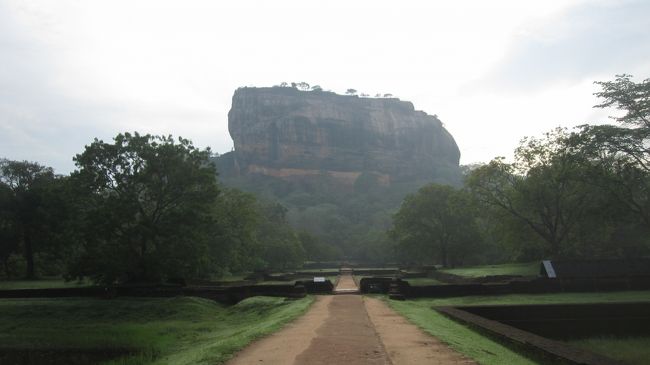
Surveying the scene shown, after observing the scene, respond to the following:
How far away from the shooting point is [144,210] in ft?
87.8

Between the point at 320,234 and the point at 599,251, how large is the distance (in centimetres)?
6649

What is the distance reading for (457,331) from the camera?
38.8ft

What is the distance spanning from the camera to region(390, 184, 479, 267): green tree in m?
45.8

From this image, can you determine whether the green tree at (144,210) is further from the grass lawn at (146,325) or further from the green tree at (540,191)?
the green tree at (540,191)

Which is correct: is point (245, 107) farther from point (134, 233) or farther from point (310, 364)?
point (310, 364)

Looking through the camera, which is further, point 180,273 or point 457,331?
point 180,273

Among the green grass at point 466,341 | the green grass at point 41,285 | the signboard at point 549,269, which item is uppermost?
the signboard at point 549,269

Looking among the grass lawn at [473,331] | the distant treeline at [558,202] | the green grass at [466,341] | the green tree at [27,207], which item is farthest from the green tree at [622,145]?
the green tree at [27,207]

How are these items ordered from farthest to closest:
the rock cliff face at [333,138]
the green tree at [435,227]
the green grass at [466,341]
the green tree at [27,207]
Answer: the rock cliff face at [333,138]
the green tree at [435,227]
the green tree at [27,207]
the green grass at [466,341]

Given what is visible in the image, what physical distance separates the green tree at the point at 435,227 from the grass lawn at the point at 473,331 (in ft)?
79.9

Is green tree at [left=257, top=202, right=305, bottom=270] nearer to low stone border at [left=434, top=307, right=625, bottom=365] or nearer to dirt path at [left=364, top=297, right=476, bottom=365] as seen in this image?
dirt path at [left=364, top=297, right=476, bottom=365]

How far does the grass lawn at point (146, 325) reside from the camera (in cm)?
1166

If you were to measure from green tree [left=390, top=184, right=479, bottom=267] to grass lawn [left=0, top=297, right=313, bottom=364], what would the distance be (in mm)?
27093

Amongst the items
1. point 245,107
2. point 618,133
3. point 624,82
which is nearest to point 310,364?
point 618,133
